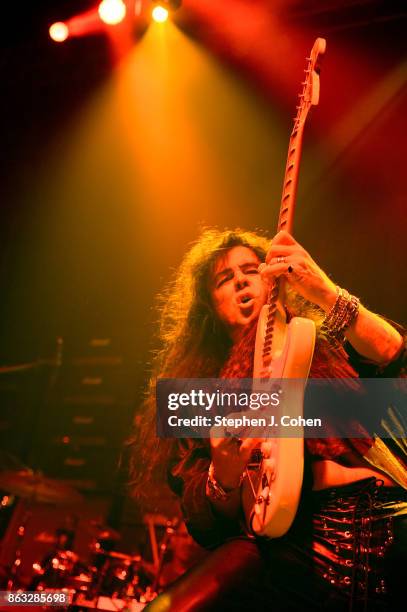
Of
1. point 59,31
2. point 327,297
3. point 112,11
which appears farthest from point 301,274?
point 59,31

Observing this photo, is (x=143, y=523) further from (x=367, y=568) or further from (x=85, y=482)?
(x=367, y=568)

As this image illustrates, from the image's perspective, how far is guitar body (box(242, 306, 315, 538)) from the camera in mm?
1166

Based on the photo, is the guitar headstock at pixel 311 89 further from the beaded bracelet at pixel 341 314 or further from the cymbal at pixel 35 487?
the cymbal at pixel 35 487

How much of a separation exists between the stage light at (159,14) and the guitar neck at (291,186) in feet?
5.71

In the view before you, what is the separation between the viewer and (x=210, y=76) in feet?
10.7

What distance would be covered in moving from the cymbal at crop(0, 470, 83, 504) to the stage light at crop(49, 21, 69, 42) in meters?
2.61

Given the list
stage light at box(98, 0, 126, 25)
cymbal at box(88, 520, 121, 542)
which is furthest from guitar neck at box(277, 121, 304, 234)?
cymbal at box(88, 520, 121, 542)

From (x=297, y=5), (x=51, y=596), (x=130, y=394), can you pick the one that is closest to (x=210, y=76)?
(x=297, y=5)

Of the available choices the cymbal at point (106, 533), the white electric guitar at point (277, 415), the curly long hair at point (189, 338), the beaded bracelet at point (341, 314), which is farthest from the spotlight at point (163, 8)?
the cymbal at point (106, 533)

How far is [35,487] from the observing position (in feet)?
11.4

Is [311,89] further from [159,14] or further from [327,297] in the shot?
[159,14]

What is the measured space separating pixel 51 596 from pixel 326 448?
1.33 meters

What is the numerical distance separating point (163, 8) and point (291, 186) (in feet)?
6.25

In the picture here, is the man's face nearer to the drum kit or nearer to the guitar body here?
the guitar body
